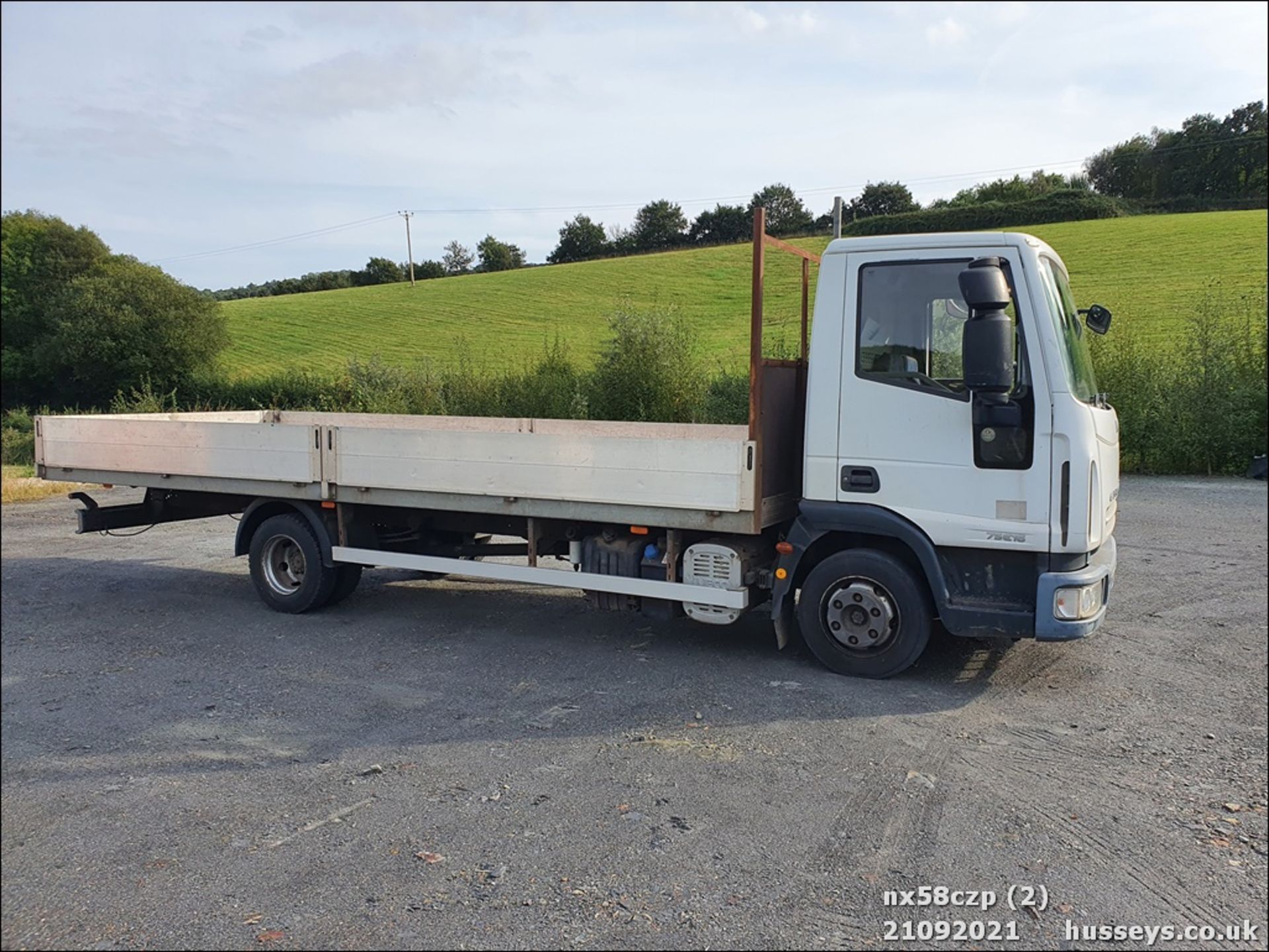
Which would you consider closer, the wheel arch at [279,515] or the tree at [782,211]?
the tree at [782,211]

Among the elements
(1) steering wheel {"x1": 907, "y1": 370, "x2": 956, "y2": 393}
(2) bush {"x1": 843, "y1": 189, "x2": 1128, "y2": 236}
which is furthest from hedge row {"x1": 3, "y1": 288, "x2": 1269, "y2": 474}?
(1) steering wheel {"x1": 907, "y1": 370, "x2": 956, "y2": 393}

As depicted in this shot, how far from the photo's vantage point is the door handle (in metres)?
5.43

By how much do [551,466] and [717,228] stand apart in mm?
13522

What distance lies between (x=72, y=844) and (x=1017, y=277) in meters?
5.08

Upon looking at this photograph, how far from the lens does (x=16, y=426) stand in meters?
1.71

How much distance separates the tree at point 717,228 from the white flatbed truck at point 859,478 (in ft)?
35.3

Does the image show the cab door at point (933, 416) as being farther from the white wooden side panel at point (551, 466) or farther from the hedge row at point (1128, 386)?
the hedge row at point (1128, 386)

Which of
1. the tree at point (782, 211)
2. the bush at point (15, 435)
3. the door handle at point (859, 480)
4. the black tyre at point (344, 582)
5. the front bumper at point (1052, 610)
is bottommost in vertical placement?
the black tyre at point (344, 582)

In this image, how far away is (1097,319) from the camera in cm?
603

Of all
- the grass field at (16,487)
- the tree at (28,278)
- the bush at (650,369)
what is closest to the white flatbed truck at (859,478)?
the grass field at (16,487)

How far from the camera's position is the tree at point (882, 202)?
9625 mm

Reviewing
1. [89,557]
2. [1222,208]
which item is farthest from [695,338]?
[89,557]

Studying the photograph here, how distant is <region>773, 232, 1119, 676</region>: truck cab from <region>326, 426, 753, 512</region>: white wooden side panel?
1.84 feet


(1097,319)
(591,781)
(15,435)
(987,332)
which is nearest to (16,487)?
(15,435)
